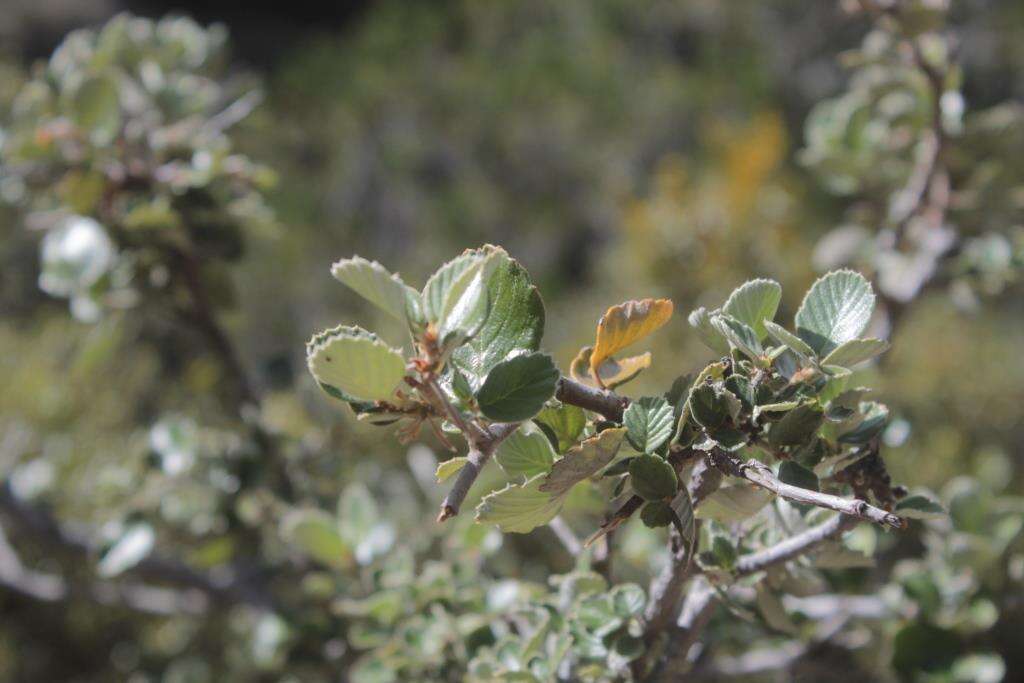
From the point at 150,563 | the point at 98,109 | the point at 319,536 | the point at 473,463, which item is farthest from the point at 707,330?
the point at 150,563

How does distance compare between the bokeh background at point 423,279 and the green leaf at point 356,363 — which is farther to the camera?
the bokeh background at point 423,279

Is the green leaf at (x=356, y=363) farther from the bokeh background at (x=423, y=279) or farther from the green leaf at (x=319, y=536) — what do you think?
the green leaf at (x=319, y=536)

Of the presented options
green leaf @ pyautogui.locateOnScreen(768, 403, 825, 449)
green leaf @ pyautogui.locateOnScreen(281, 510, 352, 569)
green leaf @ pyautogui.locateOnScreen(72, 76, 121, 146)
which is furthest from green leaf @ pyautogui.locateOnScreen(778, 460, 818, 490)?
green leaf @ pyautogui.locateOnScreen(72, 76, 121, 146)

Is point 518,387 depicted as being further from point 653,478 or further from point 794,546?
point 794,546

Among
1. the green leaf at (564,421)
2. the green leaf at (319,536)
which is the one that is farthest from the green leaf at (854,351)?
the green leaf at (319,536)

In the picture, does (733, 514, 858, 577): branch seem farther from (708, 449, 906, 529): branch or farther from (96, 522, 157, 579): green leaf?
(96, 522, 157, 579): green leaf

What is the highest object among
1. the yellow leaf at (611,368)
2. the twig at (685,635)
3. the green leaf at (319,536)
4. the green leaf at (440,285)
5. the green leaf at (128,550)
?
the green leaf at (440,285)
